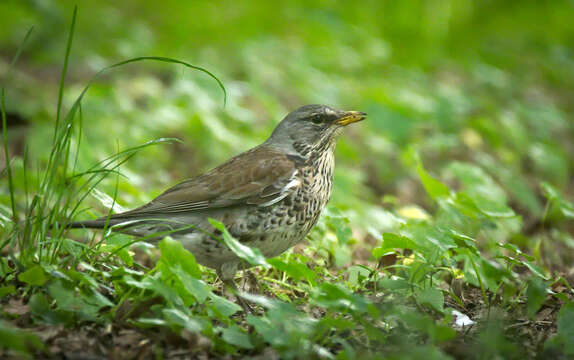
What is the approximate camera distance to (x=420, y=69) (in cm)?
1066

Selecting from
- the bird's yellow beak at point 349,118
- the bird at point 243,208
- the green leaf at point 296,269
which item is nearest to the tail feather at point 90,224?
the bird at point 243,208

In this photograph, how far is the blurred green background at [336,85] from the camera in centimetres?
655

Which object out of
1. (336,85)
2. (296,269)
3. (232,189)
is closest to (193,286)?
(296,269)

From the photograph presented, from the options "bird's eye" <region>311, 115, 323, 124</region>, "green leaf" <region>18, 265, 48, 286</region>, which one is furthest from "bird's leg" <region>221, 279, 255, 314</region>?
"bird's eye" <region>311, 115, 323, 124</region>

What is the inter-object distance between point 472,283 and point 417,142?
4360 mm

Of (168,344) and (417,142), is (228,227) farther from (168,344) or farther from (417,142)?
(417,142)

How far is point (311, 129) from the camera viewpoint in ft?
14.4

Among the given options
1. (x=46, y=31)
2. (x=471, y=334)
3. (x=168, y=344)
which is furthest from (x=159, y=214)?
(x=46, y=31)

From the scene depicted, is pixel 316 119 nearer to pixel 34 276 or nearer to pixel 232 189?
pixel 232 189

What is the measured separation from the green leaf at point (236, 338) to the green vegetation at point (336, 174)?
0.5 inches

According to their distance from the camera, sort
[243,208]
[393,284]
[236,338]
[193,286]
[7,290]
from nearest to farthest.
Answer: [236,338]
[193,286]
[7,290]
[393,284]
[243,208]

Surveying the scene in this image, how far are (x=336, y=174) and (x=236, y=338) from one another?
3263 millimetres

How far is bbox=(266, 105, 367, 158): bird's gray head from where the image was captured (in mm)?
4312

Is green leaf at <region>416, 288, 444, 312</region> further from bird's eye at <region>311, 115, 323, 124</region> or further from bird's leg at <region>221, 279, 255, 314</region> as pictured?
bird's eye at <region>311, 115, 323, 124</region>
